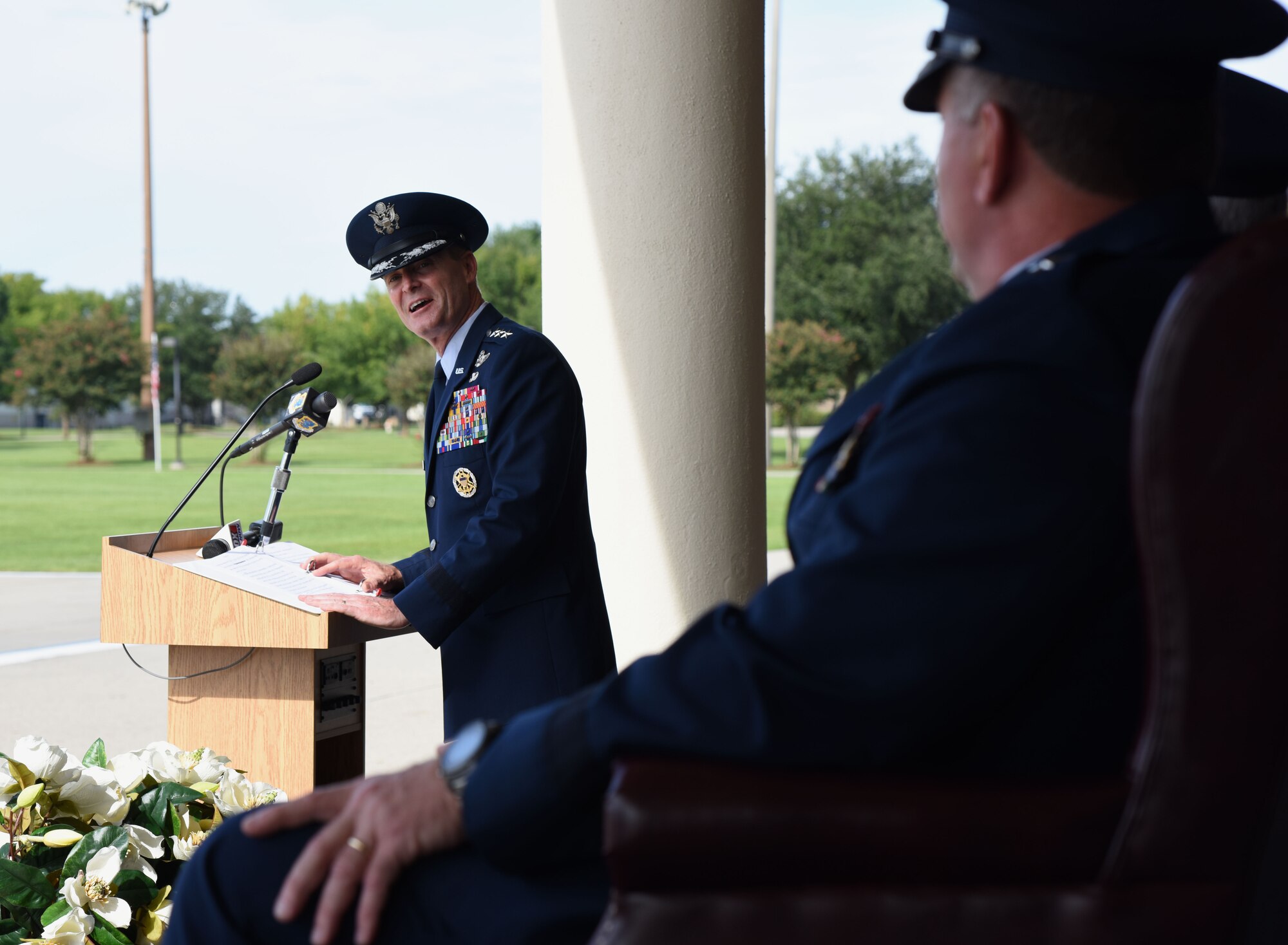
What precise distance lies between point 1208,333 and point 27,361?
147ft

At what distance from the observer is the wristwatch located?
4.36 feet

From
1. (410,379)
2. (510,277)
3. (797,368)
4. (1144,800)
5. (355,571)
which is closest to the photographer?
(1144,800)

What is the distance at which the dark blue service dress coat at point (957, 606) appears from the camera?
3.68 ft

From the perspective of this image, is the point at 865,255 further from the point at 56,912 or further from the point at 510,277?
the point at 56,912

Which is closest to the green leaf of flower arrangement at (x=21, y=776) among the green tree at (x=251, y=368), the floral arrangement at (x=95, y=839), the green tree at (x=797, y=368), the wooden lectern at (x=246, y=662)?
the floral arrangement at (x=95, y=839)

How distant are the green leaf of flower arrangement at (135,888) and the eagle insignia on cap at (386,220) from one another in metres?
1.53

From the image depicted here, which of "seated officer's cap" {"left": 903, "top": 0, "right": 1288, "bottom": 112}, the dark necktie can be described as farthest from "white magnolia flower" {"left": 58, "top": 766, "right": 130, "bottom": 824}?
"seated officer's cap" {"left": 903, "top": 0, "right": 1288, "bottom": 112}

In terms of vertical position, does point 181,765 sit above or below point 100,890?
above

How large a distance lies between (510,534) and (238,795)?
30.3 inches

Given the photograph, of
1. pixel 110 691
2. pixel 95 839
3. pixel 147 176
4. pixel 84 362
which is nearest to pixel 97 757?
pixel 95 839

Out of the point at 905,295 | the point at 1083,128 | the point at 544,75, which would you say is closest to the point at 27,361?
the point at 905,295

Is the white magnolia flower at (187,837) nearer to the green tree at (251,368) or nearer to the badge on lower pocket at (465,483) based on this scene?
the badge on lower pocket at (465,483)

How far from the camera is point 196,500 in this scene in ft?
92.0

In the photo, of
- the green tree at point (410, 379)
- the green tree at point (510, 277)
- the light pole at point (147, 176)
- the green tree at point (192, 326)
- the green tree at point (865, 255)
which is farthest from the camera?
the green tree at point (192, 326)
